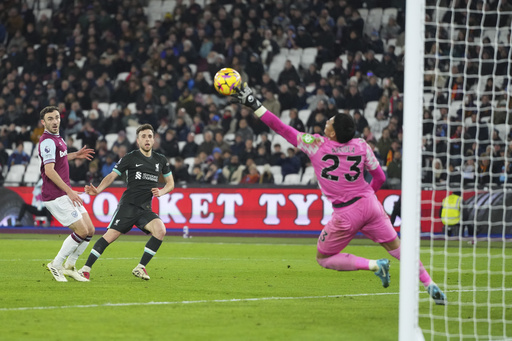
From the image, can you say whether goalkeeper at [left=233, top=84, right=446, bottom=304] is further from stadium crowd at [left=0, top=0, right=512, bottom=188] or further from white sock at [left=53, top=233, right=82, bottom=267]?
stadium crowd at [left=0, top=0, right=512, bottom=188]

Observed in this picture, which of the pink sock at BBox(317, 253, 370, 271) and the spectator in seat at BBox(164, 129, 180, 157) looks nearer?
the pink sock at BBox(317, 253, 370, 271)

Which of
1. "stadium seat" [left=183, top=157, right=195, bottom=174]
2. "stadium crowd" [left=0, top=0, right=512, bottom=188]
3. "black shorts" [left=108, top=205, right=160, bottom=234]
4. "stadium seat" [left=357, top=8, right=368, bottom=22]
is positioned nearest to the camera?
"black shorts" [left=108, top=205, right=160, bottom=234]

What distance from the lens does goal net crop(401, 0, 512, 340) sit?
319 inches

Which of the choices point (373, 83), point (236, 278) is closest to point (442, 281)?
point (236, 278)

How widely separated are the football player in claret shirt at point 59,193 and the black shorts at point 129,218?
16.6 inches

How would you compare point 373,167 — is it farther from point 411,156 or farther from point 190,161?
point 190,161

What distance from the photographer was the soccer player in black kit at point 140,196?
11.3 m

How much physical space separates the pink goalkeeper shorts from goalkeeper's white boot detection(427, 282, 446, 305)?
2.06 ft

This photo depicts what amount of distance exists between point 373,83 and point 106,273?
13853 mm

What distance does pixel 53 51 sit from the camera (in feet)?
93.9

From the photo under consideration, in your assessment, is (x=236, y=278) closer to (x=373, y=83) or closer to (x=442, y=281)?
(x=442, y=281)

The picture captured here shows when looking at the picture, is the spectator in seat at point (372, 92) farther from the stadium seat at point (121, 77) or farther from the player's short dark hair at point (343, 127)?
the player's short dark hair at point (343, 127)

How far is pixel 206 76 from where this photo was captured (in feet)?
88.3

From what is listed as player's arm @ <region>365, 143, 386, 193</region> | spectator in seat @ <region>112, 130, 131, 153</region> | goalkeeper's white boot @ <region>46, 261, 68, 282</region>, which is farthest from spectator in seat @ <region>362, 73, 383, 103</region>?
player's arm @ <region>365, 143, 386, 193</region>
